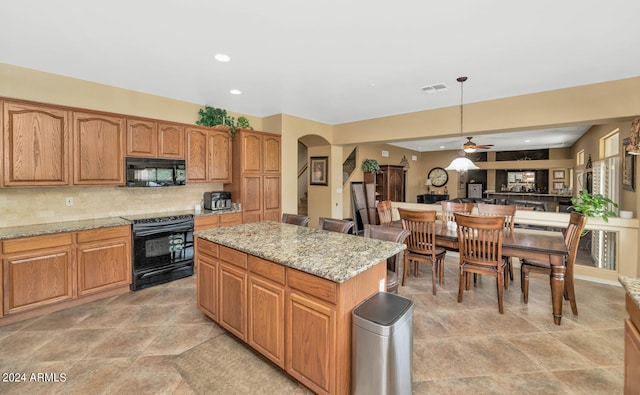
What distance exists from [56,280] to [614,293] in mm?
6576

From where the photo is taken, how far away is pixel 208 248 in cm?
263

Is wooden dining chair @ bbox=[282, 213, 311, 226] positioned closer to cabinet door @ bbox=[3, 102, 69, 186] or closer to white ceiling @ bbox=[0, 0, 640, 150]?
white ceiling @ bbox=[0, 0, 640, 150]

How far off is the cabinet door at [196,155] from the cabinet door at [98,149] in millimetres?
856

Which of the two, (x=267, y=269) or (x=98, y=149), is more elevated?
(x=98, y=149)

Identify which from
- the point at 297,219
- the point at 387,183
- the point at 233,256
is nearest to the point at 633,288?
the point at 233,256

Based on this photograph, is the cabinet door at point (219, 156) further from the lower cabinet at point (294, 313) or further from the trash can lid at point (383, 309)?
the trash can lid at point (383, 309)

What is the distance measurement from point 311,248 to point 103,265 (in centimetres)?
279

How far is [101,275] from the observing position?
3.31 m

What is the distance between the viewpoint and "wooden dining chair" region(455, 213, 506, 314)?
2920 mm

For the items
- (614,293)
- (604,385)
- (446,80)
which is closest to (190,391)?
(604,385)

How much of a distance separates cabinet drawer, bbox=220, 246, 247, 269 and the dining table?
2.52 meters

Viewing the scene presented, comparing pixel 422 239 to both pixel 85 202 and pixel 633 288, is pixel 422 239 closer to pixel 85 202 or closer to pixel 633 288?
pixel 633 288

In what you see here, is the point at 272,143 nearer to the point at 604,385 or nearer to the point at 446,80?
the point at 446,80

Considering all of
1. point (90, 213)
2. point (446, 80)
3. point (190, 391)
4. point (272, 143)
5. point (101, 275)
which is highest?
point (446, 80)
